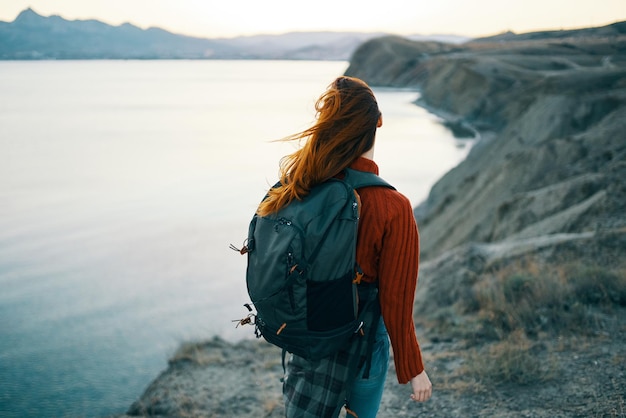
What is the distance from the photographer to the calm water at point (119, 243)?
342 inches

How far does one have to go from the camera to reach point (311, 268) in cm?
190

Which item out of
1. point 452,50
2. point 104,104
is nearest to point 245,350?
point 104,104

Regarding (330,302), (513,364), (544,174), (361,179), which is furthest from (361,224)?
(544,174)

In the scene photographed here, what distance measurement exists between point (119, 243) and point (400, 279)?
49.0 ft

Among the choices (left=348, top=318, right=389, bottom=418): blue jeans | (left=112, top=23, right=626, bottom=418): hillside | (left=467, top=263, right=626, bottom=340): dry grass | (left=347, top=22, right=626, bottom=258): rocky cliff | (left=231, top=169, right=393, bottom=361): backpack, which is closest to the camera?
(left=231, top=169, right=393, bottom=361): backpack

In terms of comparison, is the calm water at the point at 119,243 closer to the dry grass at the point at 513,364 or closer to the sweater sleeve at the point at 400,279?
the dry grass at the point at 513,364

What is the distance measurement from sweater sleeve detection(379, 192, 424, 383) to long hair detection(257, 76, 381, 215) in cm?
23

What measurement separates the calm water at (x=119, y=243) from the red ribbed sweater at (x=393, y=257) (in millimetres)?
3088

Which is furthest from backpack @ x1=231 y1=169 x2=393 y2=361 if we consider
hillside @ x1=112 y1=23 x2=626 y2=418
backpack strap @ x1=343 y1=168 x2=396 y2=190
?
hillside @ x1=112 y1=23 x2=626 y2=418

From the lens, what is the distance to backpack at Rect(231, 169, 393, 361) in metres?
1.89

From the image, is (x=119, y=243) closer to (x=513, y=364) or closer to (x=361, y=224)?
(x=513, y=364)

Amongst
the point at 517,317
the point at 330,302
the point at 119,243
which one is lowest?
the point at 119,243

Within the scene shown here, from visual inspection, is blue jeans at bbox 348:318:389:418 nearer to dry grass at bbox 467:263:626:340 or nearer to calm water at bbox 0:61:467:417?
calm water at bbox 0:61:467:417

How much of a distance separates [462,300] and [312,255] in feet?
16.3
